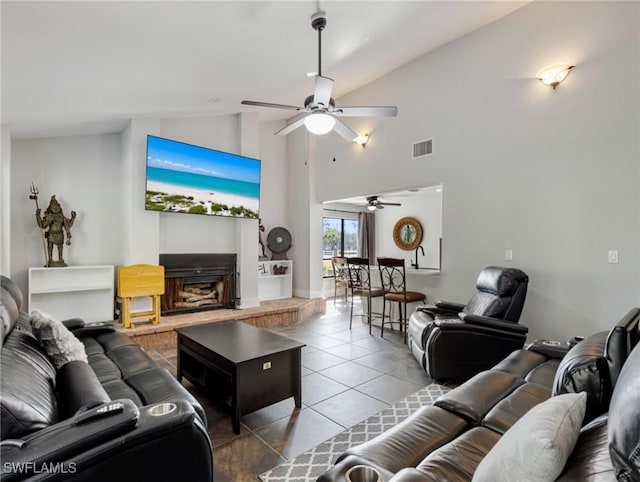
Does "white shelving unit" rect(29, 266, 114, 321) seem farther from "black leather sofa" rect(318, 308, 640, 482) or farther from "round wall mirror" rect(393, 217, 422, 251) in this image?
"round wall mirror" rect(393, 217, 422, 251)

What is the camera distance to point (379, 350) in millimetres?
4250

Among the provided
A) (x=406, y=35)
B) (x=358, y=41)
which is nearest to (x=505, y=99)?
(x=406, y=35)

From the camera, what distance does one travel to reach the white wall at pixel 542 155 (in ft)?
10.8

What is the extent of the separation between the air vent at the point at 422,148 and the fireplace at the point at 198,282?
135 inches

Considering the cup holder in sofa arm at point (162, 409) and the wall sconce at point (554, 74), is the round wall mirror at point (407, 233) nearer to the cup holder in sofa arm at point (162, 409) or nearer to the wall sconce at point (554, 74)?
the wall sconce at point (554, 74)

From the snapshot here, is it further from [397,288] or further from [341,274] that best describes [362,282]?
[341,274]

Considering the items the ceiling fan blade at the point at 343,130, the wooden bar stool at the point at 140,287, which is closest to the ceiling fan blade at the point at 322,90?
the ceiling fan blade at the point at 343,130

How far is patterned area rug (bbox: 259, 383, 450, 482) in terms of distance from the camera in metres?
1.97

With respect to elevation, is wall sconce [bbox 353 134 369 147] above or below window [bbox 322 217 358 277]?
above

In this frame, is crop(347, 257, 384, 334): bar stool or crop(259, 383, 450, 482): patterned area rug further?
crop(347, 257, 384, 334): bar stool

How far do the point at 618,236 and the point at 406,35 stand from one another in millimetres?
3374

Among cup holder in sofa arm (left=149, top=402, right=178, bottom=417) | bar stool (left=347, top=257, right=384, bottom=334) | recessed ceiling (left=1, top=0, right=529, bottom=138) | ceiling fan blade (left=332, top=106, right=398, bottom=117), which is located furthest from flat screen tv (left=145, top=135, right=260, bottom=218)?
cup holder in sofa arm (left=149, top=402, right=178, bottom=417)

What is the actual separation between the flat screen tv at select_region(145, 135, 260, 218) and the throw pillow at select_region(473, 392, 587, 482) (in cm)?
481

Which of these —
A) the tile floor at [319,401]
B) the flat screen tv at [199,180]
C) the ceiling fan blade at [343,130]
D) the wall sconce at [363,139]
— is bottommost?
the tile floor at [319,401]
